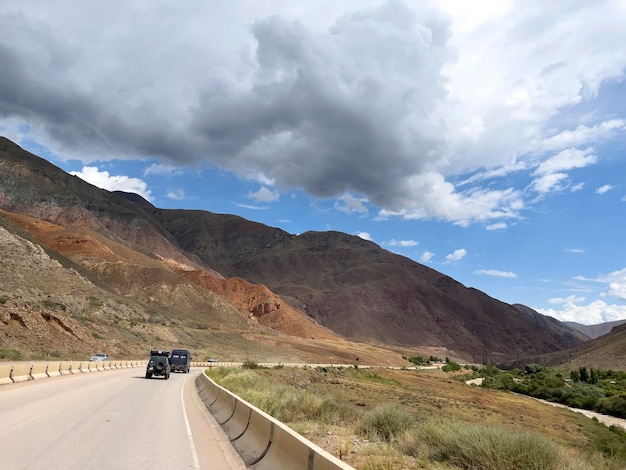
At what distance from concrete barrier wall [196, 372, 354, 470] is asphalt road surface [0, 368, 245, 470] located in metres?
0.32

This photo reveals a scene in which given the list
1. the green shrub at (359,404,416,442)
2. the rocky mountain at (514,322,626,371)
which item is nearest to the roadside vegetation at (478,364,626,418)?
the rocky mountain at (514,322,626,371)

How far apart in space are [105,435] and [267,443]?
433cm

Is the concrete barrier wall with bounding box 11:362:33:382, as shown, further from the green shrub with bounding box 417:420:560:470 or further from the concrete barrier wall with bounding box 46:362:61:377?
the green shrub with bounding box 417:420:560:470

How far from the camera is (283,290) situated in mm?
186125

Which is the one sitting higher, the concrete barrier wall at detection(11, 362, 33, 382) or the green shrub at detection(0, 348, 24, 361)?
the green shrub at detection(0, 348, 24, 361)

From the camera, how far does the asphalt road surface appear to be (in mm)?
8414

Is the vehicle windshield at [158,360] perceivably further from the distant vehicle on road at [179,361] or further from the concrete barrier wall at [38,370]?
the distant vehicle on road at [179,361]

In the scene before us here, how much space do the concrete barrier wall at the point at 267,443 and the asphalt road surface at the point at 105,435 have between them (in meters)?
0.32

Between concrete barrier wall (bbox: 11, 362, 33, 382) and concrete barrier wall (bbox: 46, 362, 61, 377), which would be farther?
concrete barrier wall (bbox: 46, 362, 61, 377)

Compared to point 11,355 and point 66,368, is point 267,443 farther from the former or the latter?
point 11,355

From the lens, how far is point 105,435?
11.0 meters

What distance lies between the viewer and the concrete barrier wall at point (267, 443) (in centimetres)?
604

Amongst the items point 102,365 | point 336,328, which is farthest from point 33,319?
point 336,328

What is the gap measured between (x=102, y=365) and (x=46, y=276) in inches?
1455
